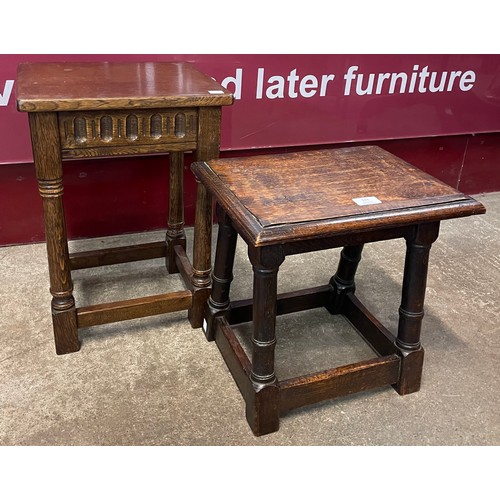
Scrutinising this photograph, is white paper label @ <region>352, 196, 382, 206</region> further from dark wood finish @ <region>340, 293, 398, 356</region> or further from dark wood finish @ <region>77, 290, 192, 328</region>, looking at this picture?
dark wood finish @ <region>77, 290, 192, 328</region>

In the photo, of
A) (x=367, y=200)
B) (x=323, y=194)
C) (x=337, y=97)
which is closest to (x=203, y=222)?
(x=323, y=194)

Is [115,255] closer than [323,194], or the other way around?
[323,194]

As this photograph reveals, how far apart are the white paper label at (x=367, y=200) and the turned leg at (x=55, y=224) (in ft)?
2.87

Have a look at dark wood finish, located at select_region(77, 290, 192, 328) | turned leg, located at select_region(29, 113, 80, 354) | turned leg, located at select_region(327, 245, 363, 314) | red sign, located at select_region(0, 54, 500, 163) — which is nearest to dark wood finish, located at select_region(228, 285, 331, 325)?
turned leg, located at select_region(327, 245, 363, 314)

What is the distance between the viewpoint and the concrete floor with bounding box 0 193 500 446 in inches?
69.1

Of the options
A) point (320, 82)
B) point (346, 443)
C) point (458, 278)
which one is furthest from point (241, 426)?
point (320, 82)

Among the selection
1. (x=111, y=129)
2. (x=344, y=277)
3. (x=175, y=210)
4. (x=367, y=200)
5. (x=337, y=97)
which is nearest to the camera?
(x=367, y=200)

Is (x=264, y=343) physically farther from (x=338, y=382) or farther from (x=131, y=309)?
(x=131, y=309)

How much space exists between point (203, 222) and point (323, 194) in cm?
53

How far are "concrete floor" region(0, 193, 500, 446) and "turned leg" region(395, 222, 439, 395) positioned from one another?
0.08 meters

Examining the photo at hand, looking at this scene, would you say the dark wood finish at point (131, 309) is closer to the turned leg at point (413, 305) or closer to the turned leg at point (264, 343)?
the turned leg at point (264, 343)

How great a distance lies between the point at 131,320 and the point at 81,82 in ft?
2.93

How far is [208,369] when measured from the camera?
79.0 inches

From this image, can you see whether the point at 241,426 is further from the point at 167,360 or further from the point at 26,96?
the point at 26,96
